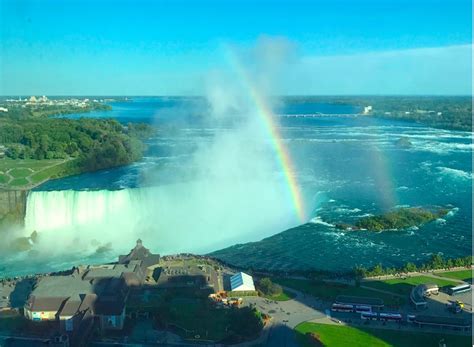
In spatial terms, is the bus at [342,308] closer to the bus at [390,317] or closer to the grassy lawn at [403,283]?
the bus at [390,317]

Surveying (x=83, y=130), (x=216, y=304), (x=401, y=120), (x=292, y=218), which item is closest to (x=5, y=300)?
(x=216, y=304)

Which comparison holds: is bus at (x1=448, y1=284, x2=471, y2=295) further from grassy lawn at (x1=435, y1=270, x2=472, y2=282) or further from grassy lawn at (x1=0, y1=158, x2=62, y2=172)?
grassy lawn at (x1=0, y1=158, x2=62, y2=172)

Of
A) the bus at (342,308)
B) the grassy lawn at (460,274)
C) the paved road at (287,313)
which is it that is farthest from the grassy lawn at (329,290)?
the grassy lawn at (460,274)

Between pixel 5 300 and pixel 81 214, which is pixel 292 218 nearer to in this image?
pixel 81 214

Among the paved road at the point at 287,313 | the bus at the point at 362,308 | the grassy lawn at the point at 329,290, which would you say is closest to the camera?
the paved road at the point at 287,313

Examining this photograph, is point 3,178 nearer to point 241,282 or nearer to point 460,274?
point 241,282

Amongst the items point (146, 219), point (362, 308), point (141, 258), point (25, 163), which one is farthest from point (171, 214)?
point (25, 163)
